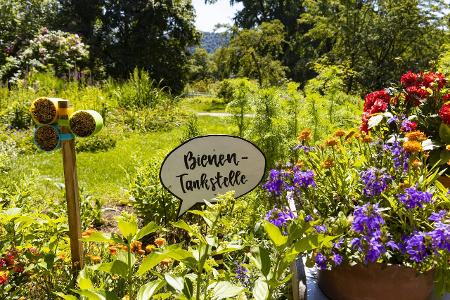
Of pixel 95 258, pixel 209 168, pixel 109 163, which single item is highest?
pixel 209 168

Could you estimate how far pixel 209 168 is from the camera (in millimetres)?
2205

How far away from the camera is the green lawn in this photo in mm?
4109

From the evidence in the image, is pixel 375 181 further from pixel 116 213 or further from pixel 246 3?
pixel 246 3

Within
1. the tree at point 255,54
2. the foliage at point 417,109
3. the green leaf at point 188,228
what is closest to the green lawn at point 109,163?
the foliage at point 417,109

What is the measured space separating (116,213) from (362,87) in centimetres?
839

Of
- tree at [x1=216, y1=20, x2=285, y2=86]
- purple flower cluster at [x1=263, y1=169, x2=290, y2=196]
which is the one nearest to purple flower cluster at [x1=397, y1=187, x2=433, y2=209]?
purple flower cluster at [x1=263, y1=169, x2=290, y2=196]

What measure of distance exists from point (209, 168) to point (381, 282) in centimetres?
104

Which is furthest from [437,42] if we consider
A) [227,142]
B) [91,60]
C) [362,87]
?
[91,60]

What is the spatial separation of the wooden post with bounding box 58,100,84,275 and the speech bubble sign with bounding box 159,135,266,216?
410 mm

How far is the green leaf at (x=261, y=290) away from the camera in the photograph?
1.05 m

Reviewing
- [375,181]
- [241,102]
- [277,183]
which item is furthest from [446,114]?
[241,102]

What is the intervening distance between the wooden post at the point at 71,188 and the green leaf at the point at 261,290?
1153 mm

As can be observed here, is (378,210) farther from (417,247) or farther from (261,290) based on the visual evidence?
(261,290)

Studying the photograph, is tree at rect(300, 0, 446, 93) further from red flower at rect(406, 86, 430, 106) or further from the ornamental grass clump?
the ornamental grass clump
